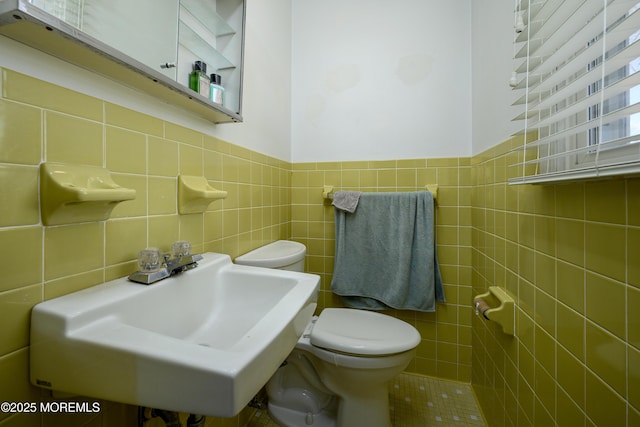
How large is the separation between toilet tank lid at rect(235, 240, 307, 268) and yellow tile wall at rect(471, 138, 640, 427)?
34.0 inches

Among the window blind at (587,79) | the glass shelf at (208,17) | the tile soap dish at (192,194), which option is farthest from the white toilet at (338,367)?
the glass shelf at (208,17)

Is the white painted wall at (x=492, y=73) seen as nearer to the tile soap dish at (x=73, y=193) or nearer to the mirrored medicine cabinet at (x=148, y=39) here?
the mirrored medicine cabinet at (x=148, y=39)

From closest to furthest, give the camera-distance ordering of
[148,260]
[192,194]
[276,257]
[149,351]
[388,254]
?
[149,351], [148,260], [192,194], [276,257], [388,254]

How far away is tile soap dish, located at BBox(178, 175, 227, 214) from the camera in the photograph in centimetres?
78

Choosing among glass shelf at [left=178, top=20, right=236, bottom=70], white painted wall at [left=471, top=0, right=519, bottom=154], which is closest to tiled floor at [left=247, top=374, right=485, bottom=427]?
white painted wall at [left=471, top=0, right=519, bottom=154]

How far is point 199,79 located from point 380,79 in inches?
44.7

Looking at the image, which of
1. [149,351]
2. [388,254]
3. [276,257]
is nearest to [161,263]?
[149,351]

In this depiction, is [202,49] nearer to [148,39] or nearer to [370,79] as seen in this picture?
[148,39]

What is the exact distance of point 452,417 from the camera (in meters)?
1.21

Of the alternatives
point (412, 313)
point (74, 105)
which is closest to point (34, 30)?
point (74, 105)

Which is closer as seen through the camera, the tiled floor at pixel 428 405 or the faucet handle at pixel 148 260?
the faucet handle at pixel 148 260

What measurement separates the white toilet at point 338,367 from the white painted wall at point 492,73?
3.14 ft

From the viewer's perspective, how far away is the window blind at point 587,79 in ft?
1.39

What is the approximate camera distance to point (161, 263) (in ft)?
2.12
